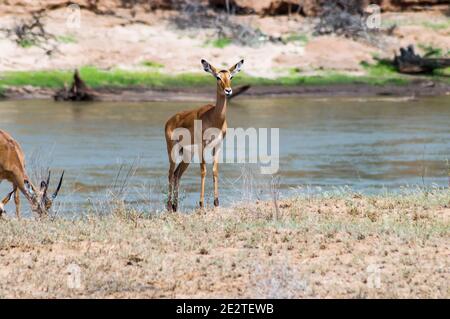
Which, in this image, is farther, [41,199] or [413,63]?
[413,63]

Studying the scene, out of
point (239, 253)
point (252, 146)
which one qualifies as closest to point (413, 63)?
point (252, 146)

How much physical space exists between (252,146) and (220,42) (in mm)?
13667

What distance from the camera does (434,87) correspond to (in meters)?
34.9

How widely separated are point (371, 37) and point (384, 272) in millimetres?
31208

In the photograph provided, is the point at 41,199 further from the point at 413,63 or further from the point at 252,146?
the point at 413,63

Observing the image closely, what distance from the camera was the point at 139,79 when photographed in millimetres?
32531

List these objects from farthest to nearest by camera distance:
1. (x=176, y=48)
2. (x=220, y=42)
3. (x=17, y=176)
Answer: (x=220, y=42) < (x=176, y=48) < (x=17, y=176)

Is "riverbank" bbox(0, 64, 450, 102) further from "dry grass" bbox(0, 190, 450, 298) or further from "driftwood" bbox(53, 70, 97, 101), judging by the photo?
"dry grass" bbox(0, 190, 450, 298)

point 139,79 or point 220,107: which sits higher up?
point 220,107

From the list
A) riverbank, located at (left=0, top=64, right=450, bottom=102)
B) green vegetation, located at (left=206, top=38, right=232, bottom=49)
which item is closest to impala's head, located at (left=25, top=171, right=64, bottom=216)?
riverbank, located at (left=0, top=64, right=450, bottom=102)

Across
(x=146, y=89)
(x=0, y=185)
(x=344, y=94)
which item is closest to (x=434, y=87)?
(x=344, y=94)

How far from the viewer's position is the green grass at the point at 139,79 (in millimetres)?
31469
